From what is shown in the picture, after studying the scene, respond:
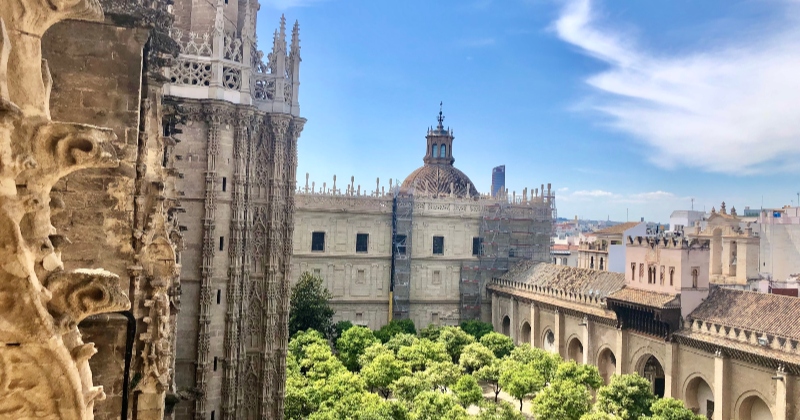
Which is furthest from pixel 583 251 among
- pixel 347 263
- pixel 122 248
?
pixel 122 248

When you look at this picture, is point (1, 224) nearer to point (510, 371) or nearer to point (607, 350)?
point (510, 371)

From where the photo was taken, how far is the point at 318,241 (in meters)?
42.2

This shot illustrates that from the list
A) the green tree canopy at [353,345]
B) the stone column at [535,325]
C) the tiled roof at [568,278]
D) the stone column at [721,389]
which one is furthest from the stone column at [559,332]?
the stone column at [721,389]

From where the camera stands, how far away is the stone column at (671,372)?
26406mm

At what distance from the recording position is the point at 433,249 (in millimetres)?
44719

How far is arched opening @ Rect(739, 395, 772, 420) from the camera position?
22969mm

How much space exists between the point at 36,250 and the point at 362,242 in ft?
134

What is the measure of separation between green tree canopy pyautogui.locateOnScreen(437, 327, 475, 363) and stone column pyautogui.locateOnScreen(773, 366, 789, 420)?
649 inches

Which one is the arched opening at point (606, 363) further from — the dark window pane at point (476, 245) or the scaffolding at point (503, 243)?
the dark window pane at point (476, 245)

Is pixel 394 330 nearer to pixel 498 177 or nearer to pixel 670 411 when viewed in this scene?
pixel 670 411

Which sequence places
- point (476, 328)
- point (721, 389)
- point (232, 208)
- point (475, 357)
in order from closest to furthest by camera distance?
point (232, 208) < point (721, 389) < point (475, 357) < point (476, 328)

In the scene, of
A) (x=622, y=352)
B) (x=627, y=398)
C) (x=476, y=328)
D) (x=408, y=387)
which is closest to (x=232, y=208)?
(x=408, y=387)

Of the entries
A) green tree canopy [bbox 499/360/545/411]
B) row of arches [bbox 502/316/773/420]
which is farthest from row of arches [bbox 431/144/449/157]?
green tree canopy [bbox 499/360/545/411]

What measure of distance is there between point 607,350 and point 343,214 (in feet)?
64.8
